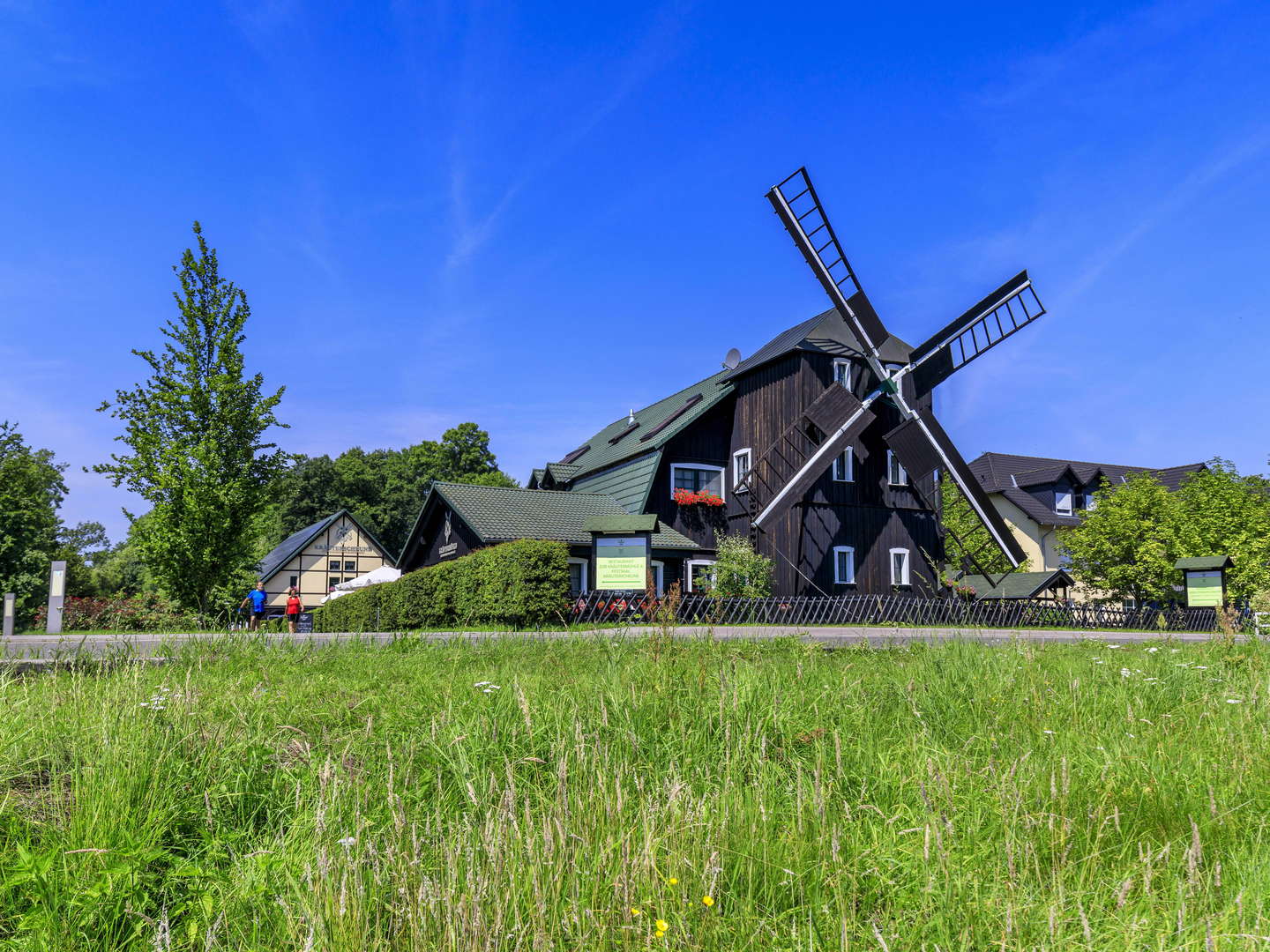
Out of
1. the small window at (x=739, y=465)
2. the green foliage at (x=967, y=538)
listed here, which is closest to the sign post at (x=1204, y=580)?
the green foliage at (x=967, y=538)

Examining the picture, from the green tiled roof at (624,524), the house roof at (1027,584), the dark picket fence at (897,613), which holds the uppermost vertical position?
the green tiled roof at (624,524)

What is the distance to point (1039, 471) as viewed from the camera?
4784 cm

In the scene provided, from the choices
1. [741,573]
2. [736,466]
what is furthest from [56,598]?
[736,466]

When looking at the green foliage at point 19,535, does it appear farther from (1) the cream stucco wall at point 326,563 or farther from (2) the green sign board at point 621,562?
(2) the green sign board at point 621,562

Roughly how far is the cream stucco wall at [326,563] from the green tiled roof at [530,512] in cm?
2705

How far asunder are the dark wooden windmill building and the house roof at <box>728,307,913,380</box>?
7 centimetres

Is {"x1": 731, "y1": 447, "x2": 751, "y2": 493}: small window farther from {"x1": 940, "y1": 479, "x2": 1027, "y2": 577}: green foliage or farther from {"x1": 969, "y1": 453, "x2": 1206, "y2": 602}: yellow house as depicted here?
{"x1": 969, "y1": 453, "x2": 1206, "y2": 602}: yellow house

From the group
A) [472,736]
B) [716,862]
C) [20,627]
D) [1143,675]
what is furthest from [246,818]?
[20,627]

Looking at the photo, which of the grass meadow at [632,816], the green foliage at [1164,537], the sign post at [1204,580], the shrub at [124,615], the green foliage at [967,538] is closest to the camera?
the grass meadow at [632,816]

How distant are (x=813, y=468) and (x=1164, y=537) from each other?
50.1ft

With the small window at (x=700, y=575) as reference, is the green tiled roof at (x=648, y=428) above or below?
above

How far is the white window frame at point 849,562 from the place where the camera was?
87.6 ft

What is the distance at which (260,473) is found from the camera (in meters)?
21.2

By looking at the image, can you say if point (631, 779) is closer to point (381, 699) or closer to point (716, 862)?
point (716, 862)
